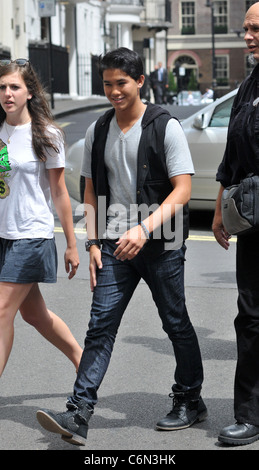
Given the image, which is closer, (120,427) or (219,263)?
(120,427)

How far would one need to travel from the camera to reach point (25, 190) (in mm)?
4633

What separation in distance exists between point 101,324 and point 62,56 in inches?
1341

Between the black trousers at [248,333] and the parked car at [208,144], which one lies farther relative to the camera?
the parked car at [208,144]

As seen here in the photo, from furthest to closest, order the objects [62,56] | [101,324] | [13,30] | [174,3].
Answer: [174,3] < [62,56] < [13,30] < [101,324]

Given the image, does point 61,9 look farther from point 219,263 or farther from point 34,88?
point 34,88

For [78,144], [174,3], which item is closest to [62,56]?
[78,144]

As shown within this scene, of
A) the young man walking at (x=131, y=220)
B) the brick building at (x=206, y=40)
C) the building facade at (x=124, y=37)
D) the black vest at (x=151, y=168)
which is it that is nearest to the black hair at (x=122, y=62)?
the young man walking at (x=131, y=220)

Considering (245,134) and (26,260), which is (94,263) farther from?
(245,134)

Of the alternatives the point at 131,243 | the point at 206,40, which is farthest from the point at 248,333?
the point at 206,40

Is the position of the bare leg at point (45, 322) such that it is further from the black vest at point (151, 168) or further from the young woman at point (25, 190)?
the black vest at point (151, 168)

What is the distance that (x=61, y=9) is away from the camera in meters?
40.2

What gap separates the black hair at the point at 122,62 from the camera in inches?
170

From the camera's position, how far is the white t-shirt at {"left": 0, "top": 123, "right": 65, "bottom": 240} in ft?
15.1

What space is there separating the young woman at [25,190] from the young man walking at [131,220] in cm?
21
